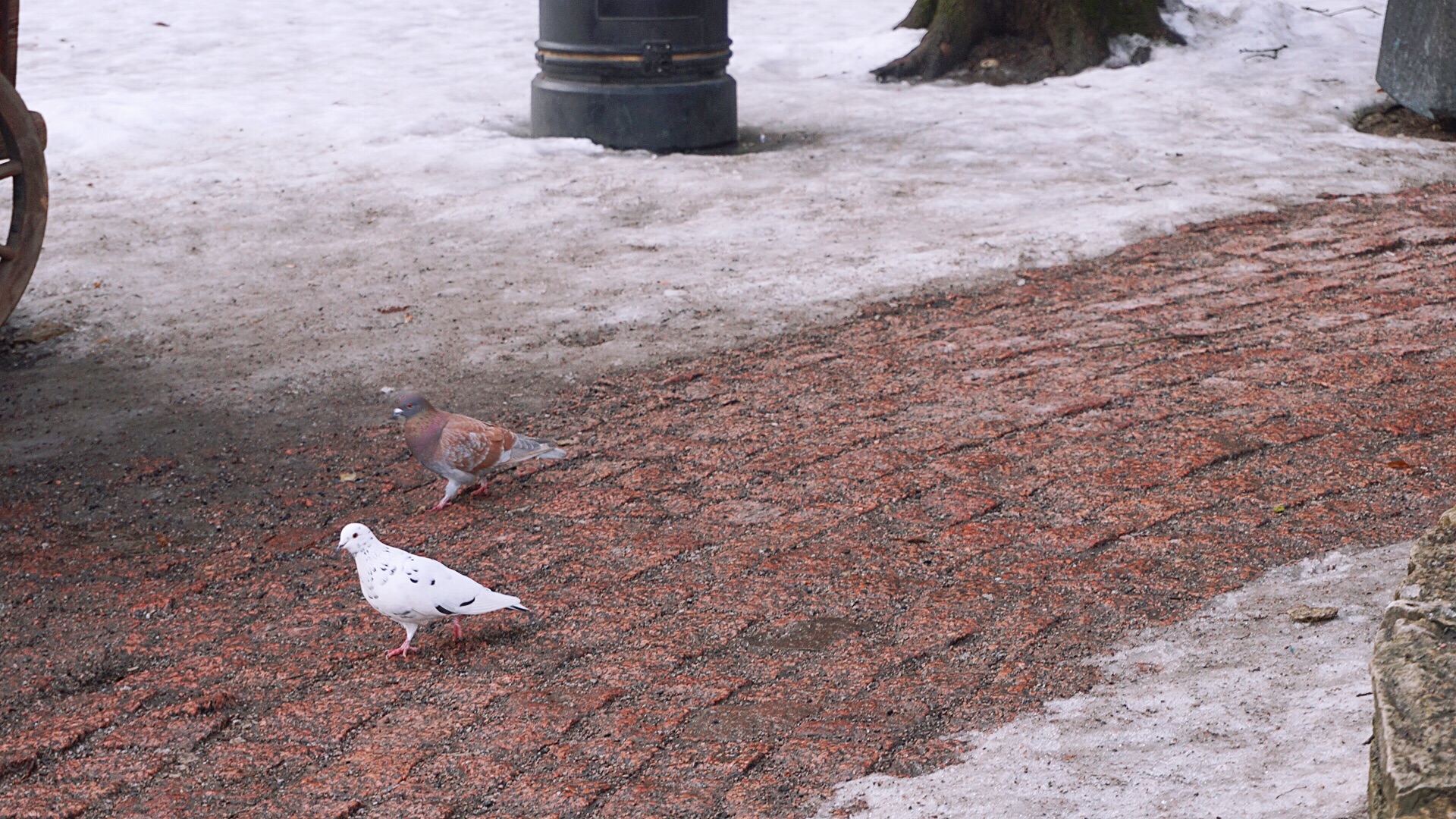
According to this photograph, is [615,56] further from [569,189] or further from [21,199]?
[21,199]

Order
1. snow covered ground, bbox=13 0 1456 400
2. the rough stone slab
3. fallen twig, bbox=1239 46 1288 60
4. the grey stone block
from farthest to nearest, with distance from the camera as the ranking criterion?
1. fallen twig, bbox=1239 46 1288 60
2. the grey stone block
3. snow covered ground, bbox=13 0 1456 400
4. the rough stone slab

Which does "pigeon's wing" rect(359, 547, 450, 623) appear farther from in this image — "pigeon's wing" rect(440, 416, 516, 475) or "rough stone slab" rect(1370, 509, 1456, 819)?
"rough stone slab" rect(1370, 509, 1456, 819)

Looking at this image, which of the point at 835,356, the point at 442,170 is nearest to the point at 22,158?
the point at 835,356

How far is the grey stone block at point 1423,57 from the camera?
830cm

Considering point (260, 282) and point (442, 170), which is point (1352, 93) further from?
point (260, 282)

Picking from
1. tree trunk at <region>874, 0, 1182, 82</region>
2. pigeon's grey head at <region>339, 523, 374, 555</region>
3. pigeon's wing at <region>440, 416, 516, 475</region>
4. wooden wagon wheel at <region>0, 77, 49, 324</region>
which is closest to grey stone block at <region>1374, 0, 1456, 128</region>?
tree trunk at <region>874, 0, 1182, 82</region>

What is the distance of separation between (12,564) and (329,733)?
4.66ft

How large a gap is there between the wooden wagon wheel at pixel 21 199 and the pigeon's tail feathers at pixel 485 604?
6.45 ft

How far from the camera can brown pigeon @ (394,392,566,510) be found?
4.02 metres

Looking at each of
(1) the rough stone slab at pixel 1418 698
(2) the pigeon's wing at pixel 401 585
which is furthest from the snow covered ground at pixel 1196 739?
(2) the pigeon's wing at pixel 401 585

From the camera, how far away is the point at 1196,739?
8.99 feet

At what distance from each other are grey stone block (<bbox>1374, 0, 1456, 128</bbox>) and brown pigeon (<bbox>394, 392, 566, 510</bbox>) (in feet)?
22.3

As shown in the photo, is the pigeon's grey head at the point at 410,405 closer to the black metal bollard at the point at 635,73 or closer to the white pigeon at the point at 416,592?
the white pigeon at the point at 416,592

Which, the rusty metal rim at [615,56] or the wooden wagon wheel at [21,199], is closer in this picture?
the wooden wagon wheel at [21,199]
